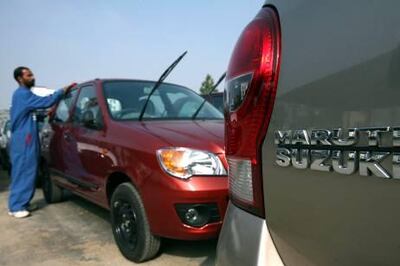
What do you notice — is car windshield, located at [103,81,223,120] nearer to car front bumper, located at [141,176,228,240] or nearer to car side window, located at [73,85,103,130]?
car side window, located at [73,85,103,130]

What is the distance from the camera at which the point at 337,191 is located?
2.94ft

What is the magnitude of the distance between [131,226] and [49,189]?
2.75 meters

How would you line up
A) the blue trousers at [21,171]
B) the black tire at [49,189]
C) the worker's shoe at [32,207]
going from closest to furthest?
1. the blue trousers at [21,171]
2. the worker's shoe at [32,207]
3. the black tire at [49,189]

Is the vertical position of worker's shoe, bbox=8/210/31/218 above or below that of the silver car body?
below

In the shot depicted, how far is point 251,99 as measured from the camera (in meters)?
1.11

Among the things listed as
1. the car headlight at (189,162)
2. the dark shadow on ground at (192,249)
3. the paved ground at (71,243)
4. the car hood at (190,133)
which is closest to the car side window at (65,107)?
the paved ground at (71,243)

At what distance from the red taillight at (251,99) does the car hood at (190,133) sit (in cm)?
158

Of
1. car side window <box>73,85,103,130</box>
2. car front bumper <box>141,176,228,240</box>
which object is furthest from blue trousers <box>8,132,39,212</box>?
car front bumper <box>141,176,228,240</box>

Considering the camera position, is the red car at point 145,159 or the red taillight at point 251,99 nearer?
the red taillight at point 251,99

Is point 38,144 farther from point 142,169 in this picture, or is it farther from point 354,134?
point 354,134

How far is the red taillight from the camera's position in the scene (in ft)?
3.53

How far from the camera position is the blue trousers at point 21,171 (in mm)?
4906

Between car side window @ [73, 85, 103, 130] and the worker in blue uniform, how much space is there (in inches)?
27.2

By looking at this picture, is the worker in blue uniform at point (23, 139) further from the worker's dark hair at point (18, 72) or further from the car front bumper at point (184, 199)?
the car front bumper at point (184, 199)
